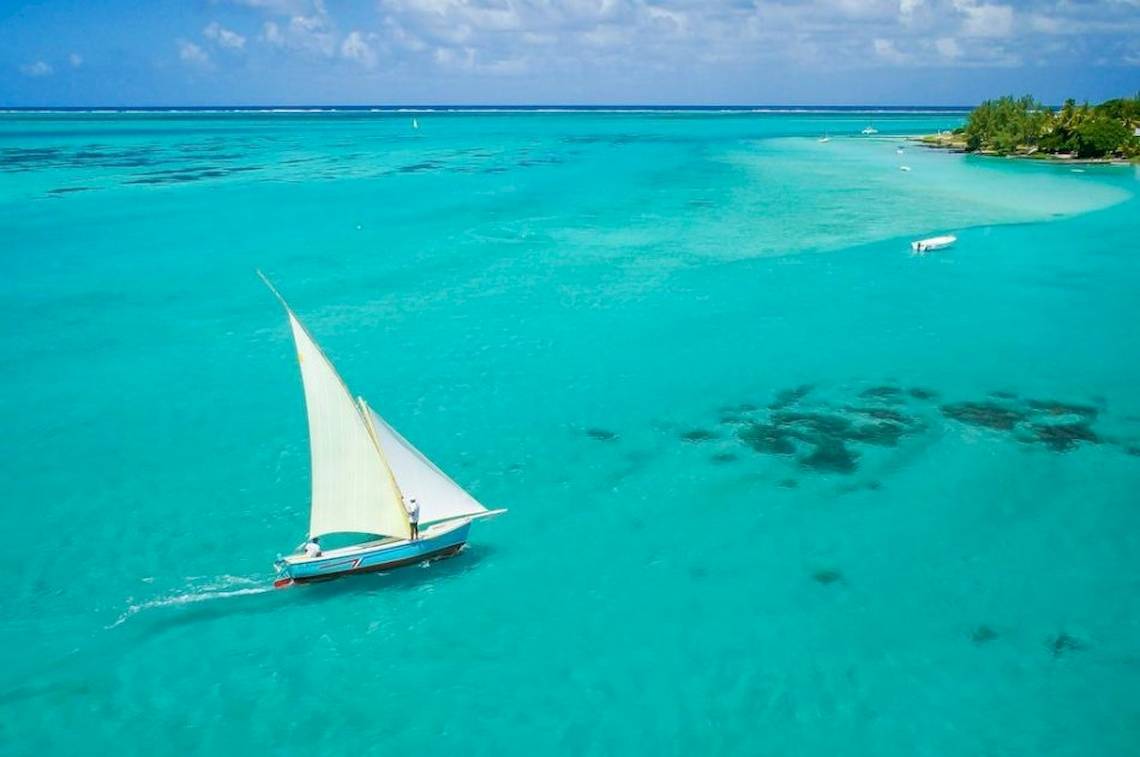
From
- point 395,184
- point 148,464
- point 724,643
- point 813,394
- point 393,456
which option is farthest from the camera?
point 395,184

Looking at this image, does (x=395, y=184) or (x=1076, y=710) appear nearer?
(x=1076, y=710)

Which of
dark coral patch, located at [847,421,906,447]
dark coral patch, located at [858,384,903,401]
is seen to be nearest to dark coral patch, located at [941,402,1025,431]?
dark coral patch, located at [858,384,903,401]

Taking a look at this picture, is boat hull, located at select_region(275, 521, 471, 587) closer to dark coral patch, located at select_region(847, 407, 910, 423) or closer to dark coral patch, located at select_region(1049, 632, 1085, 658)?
dark coral patch, located at select_region(1049, 632, 1085, 658)

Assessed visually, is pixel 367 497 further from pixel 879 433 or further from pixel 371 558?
pixel 879 433

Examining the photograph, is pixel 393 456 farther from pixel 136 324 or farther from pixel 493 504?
pixel 136 324

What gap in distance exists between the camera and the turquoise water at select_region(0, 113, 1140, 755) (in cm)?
2217

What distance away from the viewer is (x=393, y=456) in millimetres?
26469

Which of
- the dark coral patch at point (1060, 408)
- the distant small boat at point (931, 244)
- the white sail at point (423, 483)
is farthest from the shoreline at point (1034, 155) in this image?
the white sail at point (423, 483)

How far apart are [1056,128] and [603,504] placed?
5838 inches

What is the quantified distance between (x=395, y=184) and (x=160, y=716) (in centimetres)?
10799

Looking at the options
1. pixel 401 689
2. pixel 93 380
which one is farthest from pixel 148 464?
pixel 401 689

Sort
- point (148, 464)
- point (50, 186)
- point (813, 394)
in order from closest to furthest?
point (148, 464) → point (813, 394) → point (50, 186)

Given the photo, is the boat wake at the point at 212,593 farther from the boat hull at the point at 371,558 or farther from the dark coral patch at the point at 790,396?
the dark coral patch at the point at 790,396

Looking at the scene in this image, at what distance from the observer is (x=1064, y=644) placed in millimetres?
24172
